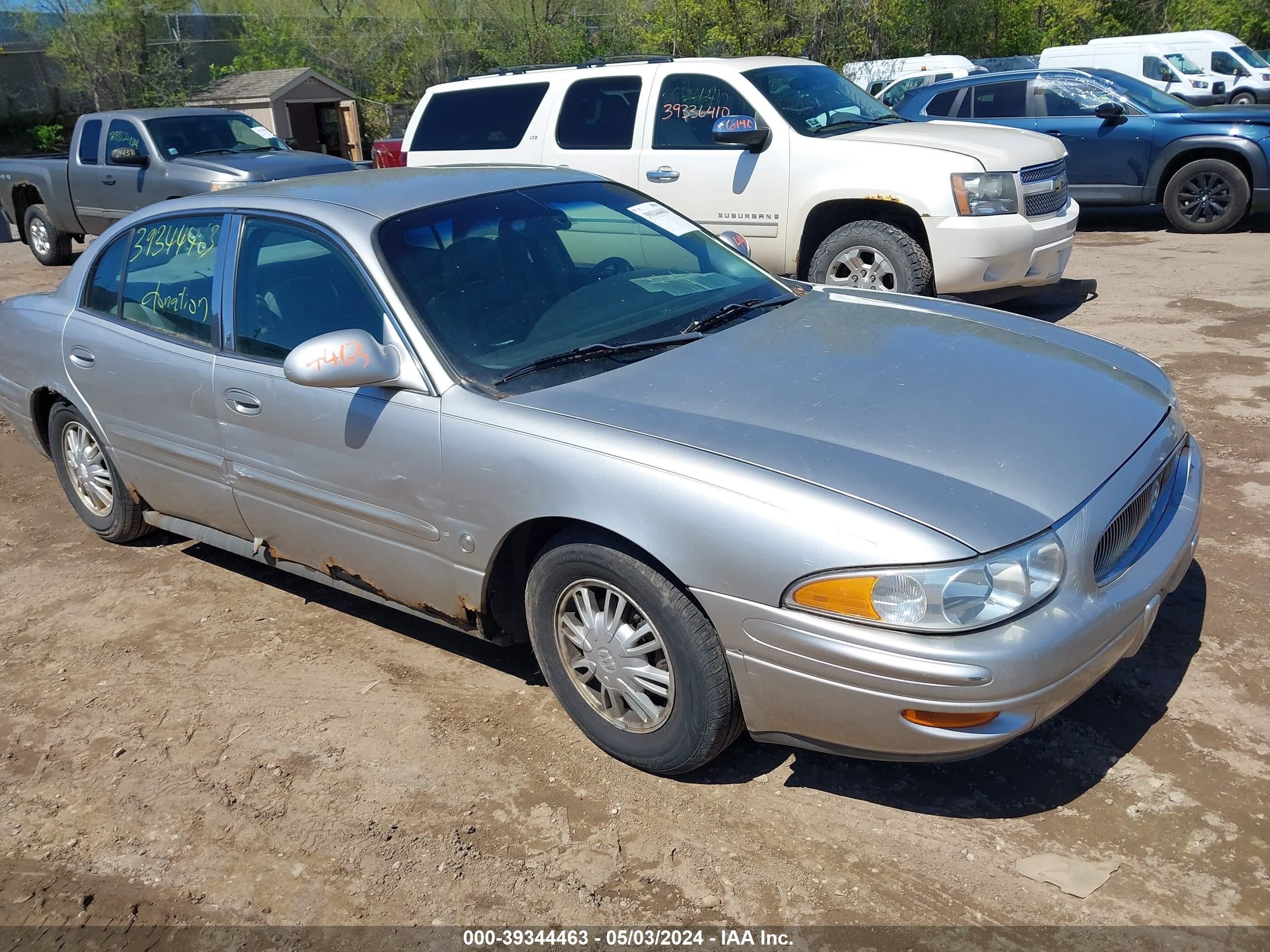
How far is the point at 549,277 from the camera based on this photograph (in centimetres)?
380

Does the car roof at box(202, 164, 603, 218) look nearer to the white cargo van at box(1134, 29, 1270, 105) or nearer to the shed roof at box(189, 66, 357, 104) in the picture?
the white cargo van at box(1134, 29, 1270, 105)

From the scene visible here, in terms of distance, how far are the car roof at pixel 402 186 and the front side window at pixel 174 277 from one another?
19 cm

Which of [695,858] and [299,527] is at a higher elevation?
[299,527]

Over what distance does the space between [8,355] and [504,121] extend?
4773 millimetres

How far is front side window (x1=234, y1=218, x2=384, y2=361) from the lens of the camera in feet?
11.9

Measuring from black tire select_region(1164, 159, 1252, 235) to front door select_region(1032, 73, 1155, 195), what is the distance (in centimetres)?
34

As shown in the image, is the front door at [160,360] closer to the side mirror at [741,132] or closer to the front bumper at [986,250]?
the side mirror at [741,132]

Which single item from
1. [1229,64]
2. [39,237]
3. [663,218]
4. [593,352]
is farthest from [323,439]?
[1229,64]

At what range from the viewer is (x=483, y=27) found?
114 feet

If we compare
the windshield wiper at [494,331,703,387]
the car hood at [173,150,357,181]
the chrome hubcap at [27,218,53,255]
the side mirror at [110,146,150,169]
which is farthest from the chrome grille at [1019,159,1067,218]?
the chrome hubcap at [27,218,53,255]

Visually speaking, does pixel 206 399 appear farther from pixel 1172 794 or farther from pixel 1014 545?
pixel 1172 794

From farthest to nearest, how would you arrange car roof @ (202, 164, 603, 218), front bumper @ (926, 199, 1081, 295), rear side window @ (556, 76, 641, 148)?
1. rear side window @ (556, 76, 641, 148)
2. front bumper @ (926, 199, 1081, 295)
3. car roof @ (202, 164, 603, 218)

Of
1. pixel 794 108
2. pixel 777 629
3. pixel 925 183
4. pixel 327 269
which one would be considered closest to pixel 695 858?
pixel 777 629

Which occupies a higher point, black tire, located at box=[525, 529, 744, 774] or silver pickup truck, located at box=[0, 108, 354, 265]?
silver pickup truck, located at box=[0, 108, 354, 265]
